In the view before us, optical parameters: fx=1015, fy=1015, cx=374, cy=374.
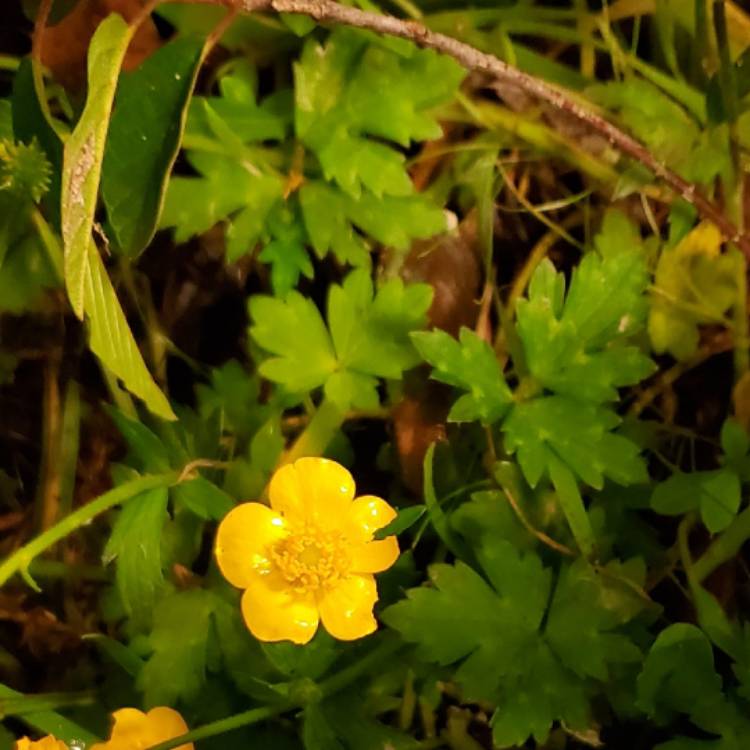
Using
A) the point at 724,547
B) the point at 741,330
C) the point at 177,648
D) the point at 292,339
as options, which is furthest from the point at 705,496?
the point at 177,648

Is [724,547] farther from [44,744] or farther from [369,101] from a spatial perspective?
A: [44,744]

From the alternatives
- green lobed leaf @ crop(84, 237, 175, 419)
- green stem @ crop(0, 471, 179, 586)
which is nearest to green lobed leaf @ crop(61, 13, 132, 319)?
green lobed leaf @ crop(84, 237, 175, 419)

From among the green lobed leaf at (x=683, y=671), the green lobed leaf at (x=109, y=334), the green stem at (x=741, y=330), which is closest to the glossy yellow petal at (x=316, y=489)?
the green lobed leaf at (x=109, y=334)

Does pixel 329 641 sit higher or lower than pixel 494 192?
lower

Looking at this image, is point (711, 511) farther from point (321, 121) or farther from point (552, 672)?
point (321, 121)

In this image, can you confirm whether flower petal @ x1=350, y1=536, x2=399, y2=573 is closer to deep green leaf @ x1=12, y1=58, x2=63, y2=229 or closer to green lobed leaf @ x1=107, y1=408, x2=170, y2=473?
green lobed leaf @ x1=107, y1=408, x2=170, y2=473

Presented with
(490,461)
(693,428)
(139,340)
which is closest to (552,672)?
(490,461)
